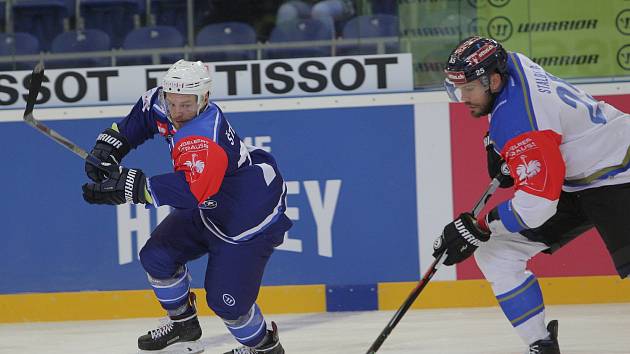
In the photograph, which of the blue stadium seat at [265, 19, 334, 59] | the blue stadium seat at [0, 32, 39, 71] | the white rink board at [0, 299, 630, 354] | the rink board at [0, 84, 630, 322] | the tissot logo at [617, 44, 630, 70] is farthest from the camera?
the blue stadium seat at [0, 32, 39, 71]

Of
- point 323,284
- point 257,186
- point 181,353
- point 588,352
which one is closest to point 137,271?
point 323,284

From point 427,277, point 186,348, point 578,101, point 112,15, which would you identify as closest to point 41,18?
point 112,15

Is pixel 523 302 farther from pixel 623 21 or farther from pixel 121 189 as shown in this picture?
pixel 623 21

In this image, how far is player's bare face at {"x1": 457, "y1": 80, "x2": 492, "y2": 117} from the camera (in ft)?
11.3

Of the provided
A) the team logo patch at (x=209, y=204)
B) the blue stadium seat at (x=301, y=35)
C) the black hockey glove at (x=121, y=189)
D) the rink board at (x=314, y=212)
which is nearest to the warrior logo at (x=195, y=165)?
the black hockey glove at (x=121, y=189)

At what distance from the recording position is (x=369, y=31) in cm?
570

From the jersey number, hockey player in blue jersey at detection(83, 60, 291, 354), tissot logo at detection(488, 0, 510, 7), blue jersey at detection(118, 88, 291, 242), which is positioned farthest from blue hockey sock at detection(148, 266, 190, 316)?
tissot logo at detection(488, 0, 510, 7)

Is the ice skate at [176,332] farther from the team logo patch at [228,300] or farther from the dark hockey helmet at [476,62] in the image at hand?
the dark hockey helmet at [476,62]

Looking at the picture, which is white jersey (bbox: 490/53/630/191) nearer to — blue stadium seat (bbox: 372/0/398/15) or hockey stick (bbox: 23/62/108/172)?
hockey stick (bbox: 23/62/108/172)

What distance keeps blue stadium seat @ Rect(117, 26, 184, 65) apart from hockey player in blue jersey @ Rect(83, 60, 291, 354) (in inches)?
68.4

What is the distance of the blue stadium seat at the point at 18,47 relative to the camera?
5.82 metres

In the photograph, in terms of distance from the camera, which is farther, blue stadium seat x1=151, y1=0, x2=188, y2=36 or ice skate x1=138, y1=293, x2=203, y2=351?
blue stadium seat x1=151, y1=0, x2=188, y2=36

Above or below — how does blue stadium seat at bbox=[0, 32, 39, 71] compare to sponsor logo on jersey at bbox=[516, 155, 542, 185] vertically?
below

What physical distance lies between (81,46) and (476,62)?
9.82 feet
